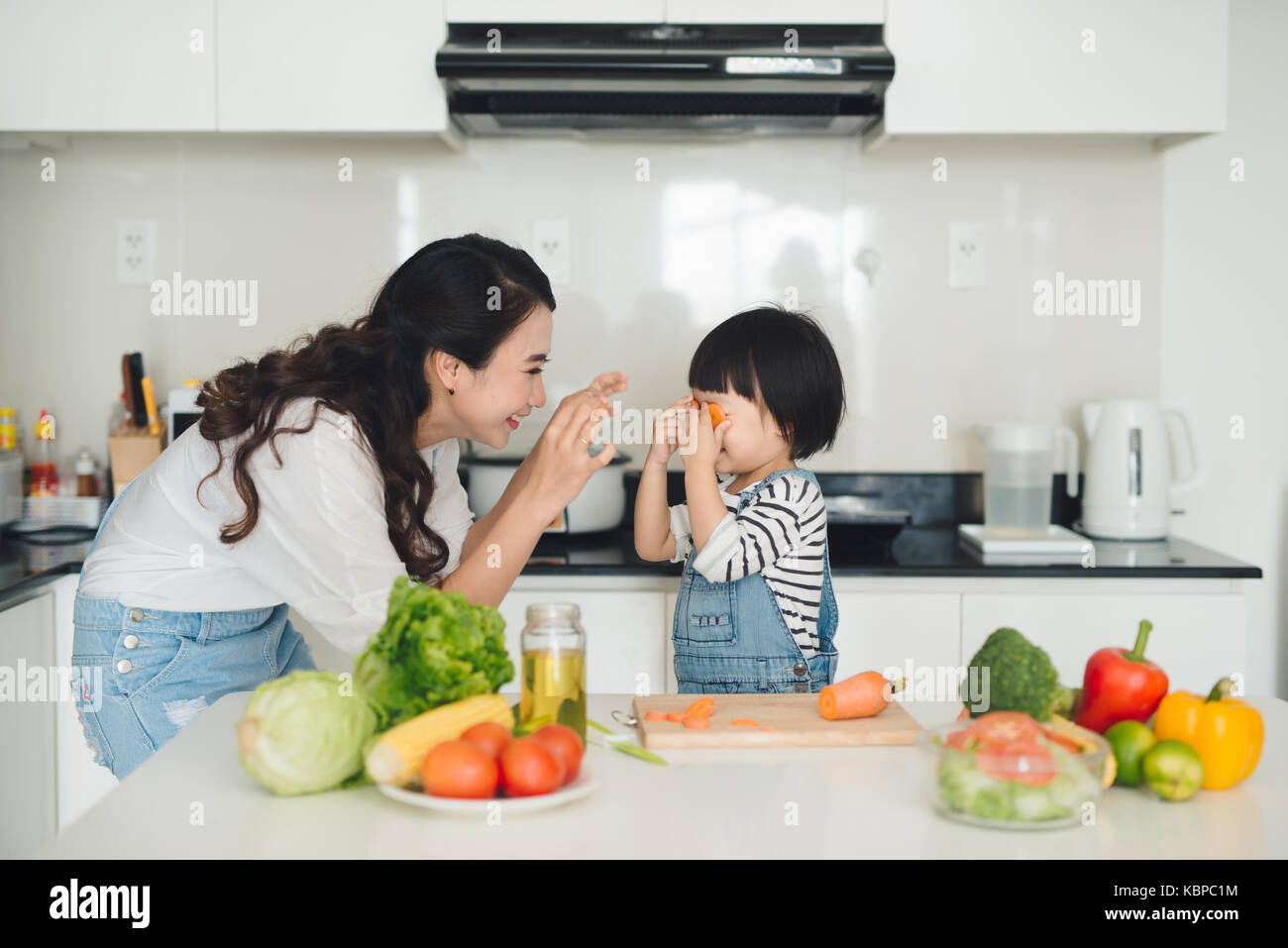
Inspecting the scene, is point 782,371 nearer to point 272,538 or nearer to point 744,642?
point 744,642

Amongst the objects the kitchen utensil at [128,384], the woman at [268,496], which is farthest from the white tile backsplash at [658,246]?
the woman at [268,496]

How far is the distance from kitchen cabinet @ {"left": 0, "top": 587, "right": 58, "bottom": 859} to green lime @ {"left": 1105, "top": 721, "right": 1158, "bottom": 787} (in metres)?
1.89

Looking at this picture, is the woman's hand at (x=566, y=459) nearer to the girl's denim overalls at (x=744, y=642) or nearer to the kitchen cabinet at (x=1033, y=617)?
the girl's denim overalls at (x=744, y=642)

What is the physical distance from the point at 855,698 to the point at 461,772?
1.54ft

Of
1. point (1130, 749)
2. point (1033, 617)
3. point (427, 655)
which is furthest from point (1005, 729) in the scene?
point (1033, 617)

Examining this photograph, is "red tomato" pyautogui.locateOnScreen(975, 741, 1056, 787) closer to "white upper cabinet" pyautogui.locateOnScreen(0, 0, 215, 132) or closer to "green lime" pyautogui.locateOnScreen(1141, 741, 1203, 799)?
"green lime" pyautogui.locateOnScreen(1141, 741, 1203, 799)

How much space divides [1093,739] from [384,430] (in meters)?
0.95

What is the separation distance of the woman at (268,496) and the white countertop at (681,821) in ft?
1.40

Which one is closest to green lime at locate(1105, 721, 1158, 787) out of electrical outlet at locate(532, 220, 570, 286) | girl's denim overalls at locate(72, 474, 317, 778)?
girl's denim overalls at locate(72, 474, 317, 778)

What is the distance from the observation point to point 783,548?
175 centimetres

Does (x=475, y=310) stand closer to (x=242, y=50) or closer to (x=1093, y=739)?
(x=1093, y=739)

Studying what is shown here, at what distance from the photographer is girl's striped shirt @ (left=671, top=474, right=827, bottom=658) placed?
170 centimetres

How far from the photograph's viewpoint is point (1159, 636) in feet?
7.55
